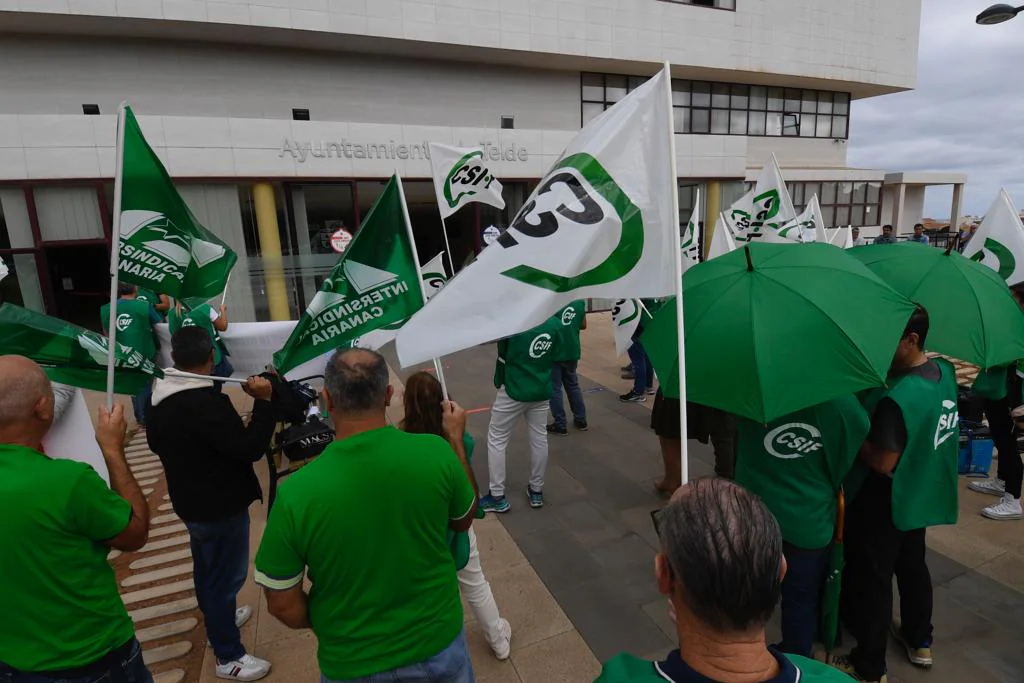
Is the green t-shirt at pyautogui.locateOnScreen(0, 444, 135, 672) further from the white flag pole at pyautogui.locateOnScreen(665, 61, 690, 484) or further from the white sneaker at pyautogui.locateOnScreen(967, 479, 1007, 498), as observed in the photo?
the white sneaker at pyautogui.locateOnScreen(967, 479, 1007, 498)

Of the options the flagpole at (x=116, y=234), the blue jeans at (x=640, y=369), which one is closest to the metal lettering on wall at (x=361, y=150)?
the blue jeans at (x=640, y=369)

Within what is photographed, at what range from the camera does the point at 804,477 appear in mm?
2596

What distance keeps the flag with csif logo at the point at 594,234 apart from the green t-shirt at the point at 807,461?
0.88 meters

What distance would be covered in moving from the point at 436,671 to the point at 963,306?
3229 mm

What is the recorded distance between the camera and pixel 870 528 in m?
2.80

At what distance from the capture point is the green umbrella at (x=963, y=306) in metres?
2.91

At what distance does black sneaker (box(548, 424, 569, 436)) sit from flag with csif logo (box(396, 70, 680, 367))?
442cm

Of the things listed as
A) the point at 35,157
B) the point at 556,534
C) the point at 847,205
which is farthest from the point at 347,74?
the point at 847,205

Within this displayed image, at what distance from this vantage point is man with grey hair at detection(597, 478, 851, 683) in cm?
108

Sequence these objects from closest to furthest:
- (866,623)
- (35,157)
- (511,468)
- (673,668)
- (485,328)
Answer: (673,668)
(485,328)
(866,623)
(511,468)
(35,157)

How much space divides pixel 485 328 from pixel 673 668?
1454 mm

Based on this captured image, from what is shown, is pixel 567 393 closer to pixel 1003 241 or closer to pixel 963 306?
pixel 963 306

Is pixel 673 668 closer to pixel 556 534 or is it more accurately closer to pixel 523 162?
pixel 556 534

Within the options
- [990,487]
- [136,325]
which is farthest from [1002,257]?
[136,325]
